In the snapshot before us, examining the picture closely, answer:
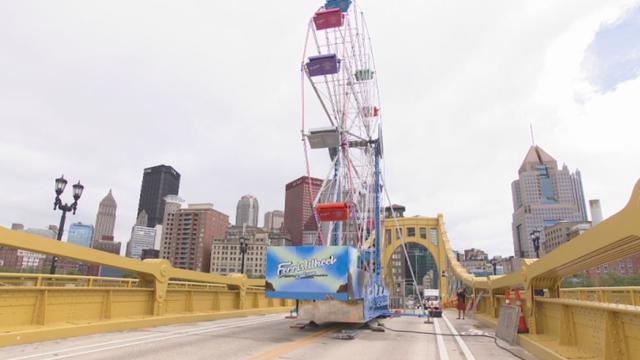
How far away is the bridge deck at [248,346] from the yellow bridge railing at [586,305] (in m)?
1.05

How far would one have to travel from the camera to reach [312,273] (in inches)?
530

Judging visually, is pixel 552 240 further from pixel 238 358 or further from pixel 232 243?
pixel 238 358

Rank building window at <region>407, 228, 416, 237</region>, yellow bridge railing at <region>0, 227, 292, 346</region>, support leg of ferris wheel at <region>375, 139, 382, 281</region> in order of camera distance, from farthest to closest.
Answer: building window at <region>407, 228, 416, 237</region> → support leg of ferris wheel at <region>375, 139, 382, 281</region> → yellow bridge railing at <region>0, 227, 292, 346</region>

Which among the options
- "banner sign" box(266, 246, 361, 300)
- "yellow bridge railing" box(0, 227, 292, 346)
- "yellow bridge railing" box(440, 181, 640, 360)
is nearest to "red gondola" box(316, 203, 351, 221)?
"yellow bridge railing" box(0, 227, 292, 346)

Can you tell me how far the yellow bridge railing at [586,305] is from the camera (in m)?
6.39

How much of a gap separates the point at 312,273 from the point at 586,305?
7690 millimetres

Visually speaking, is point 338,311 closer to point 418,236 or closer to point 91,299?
point 91,299

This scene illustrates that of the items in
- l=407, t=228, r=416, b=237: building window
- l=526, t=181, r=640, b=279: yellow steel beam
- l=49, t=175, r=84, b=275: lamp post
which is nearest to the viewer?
l=526, t=181, r=640, b=279: yellow steel beam

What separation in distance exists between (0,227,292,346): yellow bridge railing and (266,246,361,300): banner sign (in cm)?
476

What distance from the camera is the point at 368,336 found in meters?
13.9

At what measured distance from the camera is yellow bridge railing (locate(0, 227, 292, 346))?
1039cm

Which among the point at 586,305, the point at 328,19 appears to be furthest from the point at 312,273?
the point at 328,19

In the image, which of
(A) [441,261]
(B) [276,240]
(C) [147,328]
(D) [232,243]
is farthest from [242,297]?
(B) [276,240]

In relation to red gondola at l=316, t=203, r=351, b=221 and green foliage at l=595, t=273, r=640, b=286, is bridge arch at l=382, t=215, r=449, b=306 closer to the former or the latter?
green foliage at l=595, t=273, r=640, b=286
